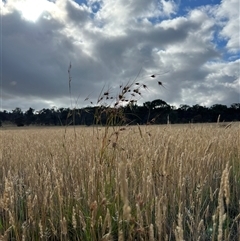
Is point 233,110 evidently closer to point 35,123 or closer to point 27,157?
point 35,123

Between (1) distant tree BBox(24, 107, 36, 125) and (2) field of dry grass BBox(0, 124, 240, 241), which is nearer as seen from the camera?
(2) field of dry grass BBox(0, 124, 240, 241)

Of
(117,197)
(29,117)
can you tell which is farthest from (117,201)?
(29,117)

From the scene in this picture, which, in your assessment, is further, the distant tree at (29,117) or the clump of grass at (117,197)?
the distant tree at (29,117)

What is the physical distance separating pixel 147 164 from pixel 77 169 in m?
0.81

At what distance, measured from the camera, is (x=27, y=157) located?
4.32 metres

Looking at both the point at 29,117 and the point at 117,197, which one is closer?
the point at 117,197

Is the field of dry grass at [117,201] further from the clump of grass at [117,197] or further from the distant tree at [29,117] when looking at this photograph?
the distant tree at [29,117]

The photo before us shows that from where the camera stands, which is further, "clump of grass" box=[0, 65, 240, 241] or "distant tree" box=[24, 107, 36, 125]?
"distant tree" box=[24, 107, 36, 125]

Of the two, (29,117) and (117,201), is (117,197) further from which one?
(29,117)

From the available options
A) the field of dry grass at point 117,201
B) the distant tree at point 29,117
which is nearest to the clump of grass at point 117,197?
the field of dry grass at point 117,201

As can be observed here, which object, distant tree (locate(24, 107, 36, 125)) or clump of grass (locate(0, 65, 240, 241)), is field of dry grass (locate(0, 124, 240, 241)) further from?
distant tree (locate(24, 107, 36, 125))

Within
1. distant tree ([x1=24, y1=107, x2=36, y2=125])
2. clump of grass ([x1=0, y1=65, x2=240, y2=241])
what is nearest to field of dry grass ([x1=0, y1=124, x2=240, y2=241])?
clump of grass ([x1=0, y1=65, x2=240, y2=241])

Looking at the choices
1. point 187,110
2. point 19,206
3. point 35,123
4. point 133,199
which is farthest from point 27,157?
point 35,123

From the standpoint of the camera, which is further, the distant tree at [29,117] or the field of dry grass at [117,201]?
the distant tree at [29,117]
